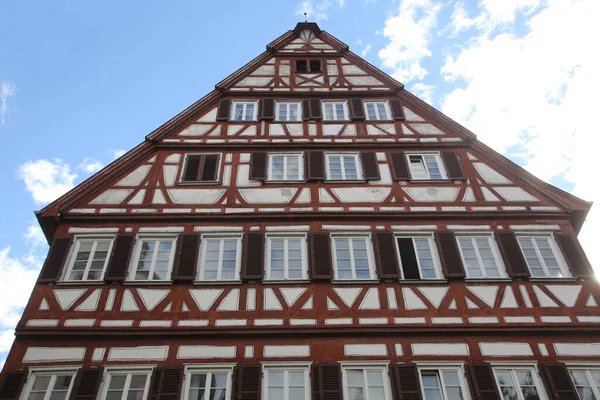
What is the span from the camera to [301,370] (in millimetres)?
10664

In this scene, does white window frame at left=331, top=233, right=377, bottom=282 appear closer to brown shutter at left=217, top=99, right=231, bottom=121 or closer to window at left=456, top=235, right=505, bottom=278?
window at left=456, top=235, right=505, bottom=278

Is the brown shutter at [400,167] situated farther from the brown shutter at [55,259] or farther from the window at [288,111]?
the brown shutter at [55,259]

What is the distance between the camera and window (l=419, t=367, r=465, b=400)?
1034 cm

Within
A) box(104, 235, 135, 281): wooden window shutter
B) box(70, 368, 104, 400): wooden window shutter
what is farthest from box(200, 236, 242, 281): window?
box(70, 368, 104, 400): wooden window shutter

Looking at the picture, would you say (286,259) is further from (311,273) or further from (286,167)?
(286,167)

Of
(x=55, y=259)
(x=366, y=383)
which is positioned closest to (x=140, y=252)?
(x=55, y=259)

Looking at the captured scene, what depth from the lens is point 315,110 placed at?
16797 mm

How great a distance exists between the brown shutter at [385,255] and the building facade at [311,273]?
4cm

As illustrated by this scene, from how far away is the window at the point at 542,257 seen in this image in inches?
489

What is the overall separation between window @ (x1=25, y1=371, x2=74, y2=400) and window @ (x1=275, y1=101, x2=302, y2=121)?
9079 millimetres

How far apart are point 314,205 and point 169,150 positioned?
4405 mm

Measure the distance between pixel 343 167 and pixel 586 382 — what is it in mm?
7394

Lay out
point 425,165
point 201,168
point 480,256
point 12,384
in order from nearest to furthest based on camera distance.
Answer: point 12,384 < point 480,256 < point 201,168 < point 425,165

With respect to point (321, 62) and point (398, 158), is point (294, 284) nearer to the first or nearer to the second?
point (398, 158)
